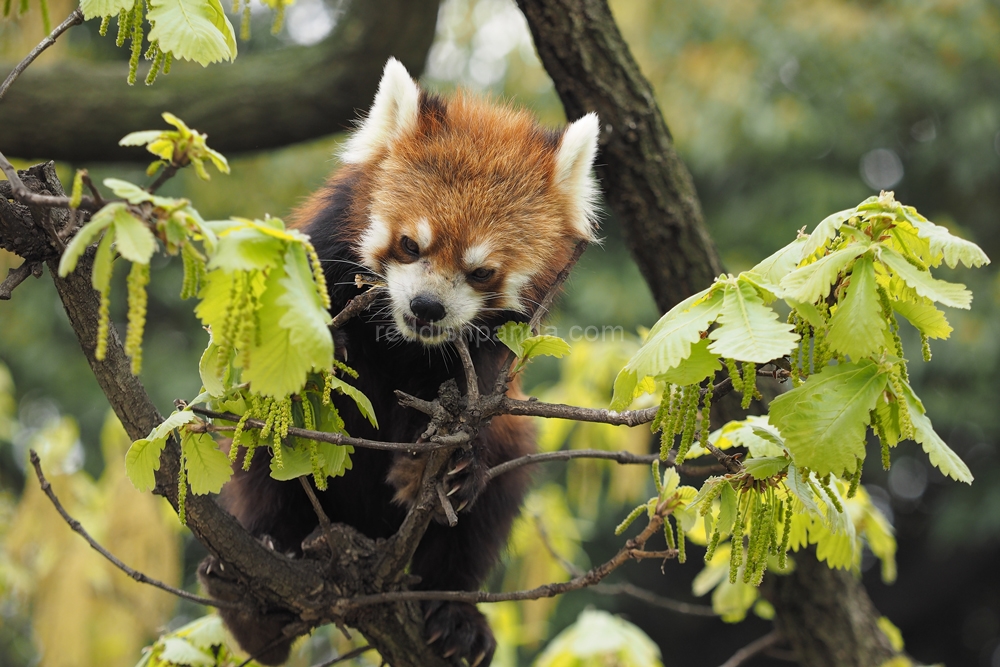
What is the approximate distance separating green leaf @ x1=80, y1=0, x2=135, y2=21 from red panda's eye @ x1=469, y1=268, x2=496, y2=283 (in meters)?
1.07

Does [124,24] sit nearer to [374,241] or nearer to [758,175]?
[374,241]

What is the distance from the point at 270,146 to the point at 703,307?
2.50 meters

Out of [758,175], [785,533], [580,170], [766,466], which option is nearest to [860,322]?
[766,466]

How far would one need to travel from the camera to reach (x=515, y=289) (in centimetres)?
233

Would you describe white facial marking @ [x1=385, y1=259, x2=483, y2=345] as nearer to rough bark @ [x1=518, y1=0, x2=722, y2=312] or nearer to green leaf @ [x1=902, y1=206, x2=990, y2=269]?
rough bark @ [x1=518, y1=0, x2=722, y2=312]

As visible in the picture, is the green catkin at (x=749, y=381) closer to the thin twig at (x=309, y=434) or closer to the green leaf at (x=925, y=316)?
the green leaf at (x=925, y=316)

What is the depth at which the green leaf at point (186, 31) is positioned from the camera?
1328 millimetres

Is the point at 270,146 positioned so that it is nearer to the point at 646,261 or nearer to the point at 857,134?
the point at 646,261

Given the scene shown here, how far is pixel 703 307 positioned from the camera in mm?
1319

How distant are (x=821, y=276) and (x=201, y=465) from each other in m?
1.10

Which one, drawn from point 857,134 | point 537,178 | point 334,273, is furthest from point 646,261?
point 857,134

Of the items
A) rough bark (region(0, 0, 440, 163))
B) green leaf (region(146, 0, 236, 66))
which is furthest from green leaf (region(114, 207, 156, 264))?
rough bark (region(0, 0, 440, 163))

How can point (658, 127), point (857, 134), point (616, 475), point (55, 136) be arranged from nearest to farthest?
point (658, 127) < point (55, 136) < point (616, 475) < point (857, 134)

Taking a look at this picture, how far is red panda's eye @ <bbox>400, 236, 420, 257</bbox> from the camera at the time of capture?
2201mm
